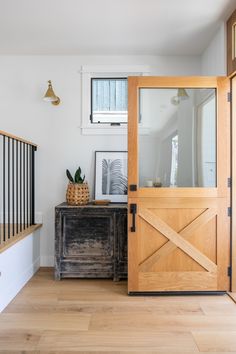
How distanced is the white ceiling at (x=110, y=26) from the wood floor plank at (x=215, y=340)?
2699 millimetres

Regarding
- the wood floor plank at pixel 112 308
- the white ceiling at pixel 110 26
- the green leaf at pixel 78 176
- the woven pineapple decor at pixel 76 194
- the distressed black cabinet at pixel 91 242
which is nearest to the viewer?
the wood floor plank at pixel 112 308

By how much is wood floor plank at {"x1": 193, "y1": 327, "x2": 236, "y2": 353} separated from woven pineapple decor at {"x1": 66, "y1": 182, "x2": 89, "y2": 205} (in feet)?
6.03

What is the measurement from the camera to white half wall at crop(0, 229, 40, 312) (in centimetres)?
269

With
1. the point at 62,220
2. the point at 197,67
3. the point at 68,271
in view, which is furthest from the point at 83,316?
the point at 197,67

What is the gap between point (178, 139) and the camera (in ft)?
9.91

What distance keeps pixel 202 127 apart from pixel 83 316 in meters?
2.04

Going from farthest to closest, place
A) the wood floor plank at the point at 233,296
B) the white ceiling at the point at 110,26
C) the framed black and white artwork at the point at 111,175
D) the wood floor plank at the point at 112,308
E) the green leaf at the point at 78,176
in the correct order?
the framed black and white artwork at the point at 111,175, the green leaf at the point at 78,176, the wood floor plank at the point at 233,296, the white ceiling at the point at 110,26, the wood floor plank at the point at 112,308

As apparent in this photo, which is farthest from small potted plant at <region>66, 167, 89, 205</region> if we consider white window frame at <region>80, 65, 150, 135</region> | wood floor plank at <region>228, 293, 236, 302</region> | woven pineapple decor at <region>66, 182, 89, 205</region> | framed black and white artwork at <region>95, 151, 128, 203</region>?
wood floor plank at <region>228, 293, 236, 302</region>

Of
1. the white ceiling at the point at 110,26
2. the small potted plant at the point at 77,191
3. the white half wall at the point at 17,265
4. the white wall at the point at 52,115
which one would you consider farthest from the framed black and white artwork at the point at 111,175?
the white ceiling at the point at 110,26

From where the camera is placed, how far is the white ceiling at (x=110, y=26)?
108 inches

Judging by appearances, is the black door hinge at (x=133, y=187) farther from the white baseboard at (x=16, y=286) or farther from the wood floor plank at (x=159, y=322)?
the white baseboard at (x=16, y=286)

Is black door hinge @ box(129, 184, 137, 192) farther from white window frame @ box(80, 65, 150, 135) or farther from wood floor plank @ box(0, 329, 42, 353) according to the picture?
wood floor plank @ box(0, 329, 42, 353)

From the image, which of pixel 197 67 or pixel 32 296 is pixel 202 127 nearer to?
pixel 197 67

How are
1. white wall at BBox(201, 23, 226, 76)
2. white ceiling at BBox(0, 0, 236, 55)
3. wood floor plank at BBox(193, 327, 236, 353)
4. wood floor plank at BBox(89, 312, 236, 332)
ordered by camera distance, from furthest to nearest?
white wall at BBox(201, 23, 226, 76), white ceiling at BBox(0, 0, 236, 55), wood floor plank at BBox(89, 312, 236, 332), wood floor plank at BBox(193, 327, 236, 353)
